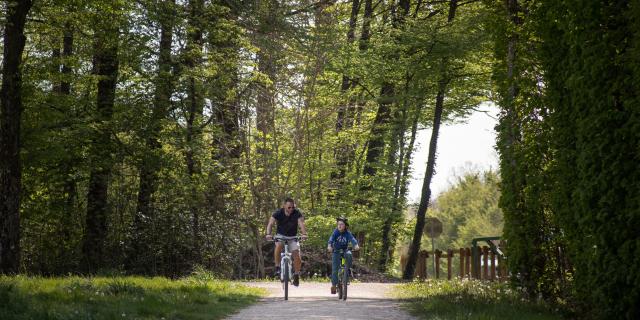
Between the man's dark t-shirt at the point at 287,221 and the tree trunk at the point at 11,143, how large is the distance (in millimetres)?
5930

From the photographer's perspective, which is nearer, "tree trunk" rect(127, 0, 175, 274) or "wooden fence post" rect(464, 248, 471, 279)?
"tree trunk" rect(127, 0, 175, 274)

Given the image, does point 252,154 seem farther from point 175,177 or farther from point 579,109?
point 579,109

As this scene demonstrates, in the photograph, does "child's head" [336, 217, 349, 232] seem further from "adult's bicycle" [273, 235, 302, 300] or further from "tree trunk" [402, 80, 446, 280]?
"tree trunk" [402, 80, 446, 280]

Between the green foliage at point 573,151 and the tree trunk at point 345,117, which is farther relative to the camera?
the tree trunk at point 345,117

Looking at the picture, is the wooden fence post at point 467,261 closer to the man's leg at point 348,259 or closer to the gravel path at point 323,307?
the gravel path at point 323,307

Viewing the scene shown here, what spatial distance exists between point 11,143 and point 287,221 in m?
6.41

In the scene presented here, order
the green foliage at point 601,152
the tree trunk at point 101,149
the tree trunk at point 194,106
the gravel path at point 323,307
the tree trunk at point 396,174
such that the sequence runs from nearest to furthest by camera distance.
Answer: the green foliage at point 601,152
the gravel path at point 323,307
the tree trunk at point 101,149
the tree trunk at point 194,106
the tree trunk at point 396,174

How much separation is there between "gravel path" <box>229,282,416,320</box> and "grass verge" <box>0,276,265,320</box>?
0.46 meters

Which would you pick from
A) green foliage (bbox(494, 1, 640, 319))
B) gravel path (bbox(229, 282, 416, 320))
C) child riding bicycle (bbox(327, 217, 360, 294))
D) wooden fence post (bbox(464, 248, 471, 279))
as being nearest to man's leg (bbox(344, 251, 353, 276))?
child riding bicycle (bbox(327, 217, 360, 294))

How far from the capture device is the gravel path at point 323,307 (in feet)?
39.7

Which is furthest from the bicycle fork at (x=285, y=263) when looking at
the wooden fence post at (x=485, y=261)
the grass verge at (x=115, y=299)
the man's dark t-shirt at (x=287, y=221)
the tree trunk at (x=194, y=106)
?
the wooden fence post at (x=485, y=261)

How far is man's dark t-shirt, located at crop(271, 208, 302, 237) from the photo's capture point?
16562 millimetres

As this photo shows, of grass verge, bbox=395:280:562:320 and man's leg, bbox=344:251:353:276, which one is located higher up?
man's leg, bbox=344:251:353:276

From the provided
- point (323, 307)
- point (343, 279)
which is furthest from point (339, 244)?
point (323, 307)
